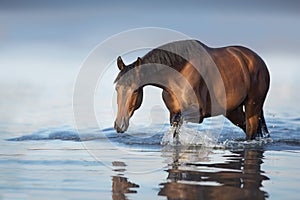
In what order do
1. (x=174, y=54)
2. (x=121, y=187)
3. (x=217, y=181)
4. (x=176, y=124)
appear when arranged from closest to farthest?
(x=121, y=187) < (x=217, y=181) < (x=176, y=124) < (x=174, y=54)

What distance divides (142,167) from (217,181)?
2.03 ft

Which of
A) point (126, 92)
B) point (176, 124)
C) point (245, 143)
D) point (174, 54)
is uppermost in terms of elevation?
point (174, 54)

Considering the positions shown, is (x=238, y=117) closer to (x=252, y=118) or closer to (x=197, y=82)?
(x=252, y=118)

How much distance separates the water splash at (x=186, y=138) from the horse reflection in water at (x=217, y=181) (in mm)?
664

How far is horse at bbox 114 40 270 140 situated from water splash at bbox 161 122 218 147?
61 millimetres

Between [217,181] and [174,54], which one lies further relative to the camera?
[174,54]

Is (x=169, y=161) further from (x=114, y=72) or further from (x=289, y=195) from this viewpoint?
(x=114, y=72)

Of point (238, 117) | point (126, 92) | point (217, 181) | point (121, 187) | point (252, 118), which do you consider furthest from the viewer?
point (238, 117)

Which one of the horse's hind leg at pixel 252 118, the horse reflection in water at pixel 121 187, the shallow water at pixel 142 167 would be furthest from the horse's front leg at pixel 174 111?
the horse reflection in water at pixel 121 187

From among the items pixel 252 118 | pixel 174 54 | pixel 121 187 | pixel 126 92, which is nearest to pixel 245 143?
pixel 252 118

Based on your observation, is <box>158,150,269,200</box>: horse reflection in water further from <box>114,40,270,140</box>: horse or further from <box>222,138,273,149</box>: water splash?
<box>222,138,273,149</box>: water splash

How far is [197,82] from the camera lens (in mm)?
5055

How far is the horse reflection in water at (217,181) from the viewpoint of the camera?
294 centimetres

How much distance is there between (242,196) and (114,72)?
617 centimetres
